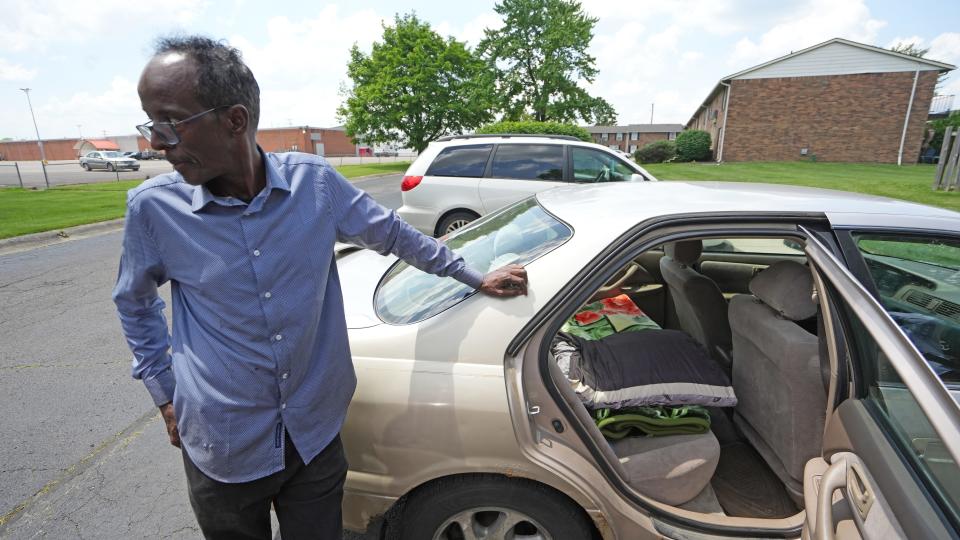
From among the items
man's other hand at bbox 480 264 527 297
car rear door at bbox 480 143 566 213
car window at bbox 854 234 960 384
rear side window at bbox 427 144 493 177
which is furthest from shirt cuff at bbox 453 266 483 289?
rear side window at bbox 427 144 493 177

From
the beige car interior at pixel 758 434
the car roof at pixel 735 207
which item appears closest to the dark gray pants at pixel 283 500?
the beige car interior at pixel 758 434

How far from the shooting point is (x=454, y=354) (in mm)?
1606

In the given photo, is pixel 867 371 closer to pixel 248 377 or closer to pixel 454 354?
pixel 454 354

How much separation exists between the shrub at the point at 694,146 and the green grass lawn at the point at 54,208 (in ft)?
97.3

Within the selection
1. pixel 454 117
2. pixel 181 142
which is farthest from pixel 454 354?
pixel 454 117

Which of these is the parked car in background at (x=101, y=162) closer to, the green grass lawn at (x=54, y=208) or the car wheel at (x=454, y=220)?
the green grass lawn at (x=54, y=208)

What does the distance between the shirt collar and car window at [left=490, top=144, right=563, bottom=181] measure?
239 inches

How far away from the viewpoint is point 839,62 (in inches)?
1066

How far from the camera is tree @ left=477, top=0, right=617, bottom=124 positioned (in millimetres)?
35656

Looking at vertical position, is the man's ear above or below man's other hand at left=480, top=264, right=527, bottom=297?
above

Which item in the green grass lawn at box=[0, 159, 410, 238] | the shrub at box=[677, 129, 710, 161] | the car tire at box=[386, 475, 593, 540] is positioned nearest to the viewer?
the car tire at box=[386, 475, 593, 540]

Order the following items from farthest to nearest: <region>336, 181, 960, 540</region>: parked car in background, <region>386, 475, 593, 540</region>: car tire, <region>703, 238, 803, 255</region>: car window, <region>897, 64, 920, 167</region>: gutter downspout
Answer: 1. <region>897, 64, 920, 167</region>: gutter downspout
2. <region>703, 238, 803, 255</region>: car window
3. <region>386, 475, 593, 540</region>: car tire
4. <region>336, 181, 960, 540</region>: parked car in background

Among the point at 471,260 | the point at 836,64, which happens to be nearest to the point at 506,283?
the point at 471,260

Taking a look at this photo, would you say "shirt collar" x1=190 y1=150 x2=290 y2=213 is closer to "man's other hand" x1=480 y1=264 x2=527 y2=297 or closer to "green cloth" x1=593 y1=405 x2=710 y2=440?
"man's other hand" x1=480 y1=264 x2=527 y2=297
